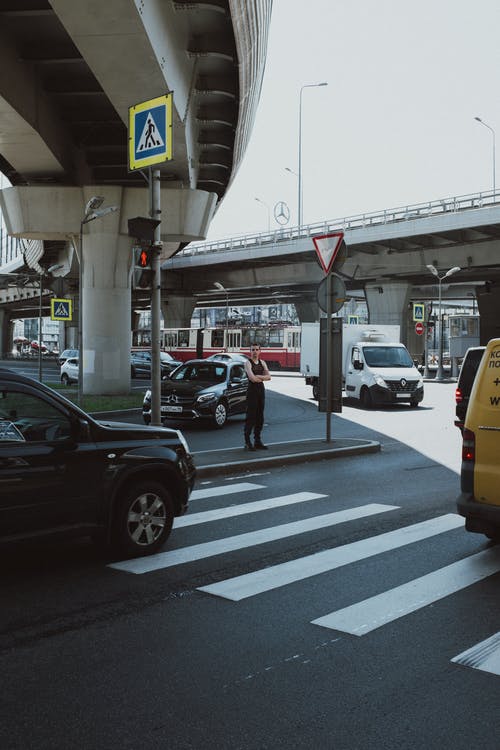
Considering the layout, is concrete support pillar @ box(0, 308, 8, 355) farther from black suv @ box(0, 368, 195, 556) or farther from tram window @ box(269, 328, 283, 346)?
black suv @ box(0, 368, 195, 556)

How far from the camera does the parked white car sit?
36000 millimetres

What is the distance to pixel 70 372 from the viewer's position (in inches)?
1437

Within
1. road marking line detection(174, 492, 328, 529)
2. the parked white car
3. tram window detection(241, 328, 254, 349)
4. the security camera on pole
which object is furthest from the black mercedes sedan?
tram window detection(241, 328, 254, 349)

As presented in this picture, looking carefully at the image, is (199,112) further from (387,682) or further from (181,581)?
(387,682)

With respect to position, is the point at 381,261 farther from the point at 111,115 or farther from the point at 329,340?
the point at 329,340

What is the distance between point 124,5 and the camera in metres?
10.8

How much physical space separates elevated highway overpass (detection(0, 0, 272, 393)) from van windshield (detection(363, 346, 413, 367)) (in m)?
6.87

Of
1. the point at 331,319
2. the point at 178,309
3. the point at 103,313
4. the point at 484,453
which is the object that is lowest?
the point at 484,453

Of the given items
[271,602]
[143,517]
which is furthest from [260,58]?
[271,602]

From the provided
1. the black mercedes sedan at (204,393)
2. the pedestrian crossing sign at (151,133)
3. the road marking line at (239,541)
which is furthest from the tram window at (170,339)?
the road marking line at (239,541)

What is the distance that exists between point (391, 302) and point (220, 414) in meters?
35.0

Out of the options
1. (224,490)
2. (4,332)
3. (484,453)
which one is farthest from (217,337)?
(4,332)

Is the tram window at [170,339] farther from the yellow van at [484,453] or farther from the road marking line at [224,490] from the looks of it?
the yellow van at [484,453]

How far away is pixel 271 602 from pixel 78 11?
9.23 m
